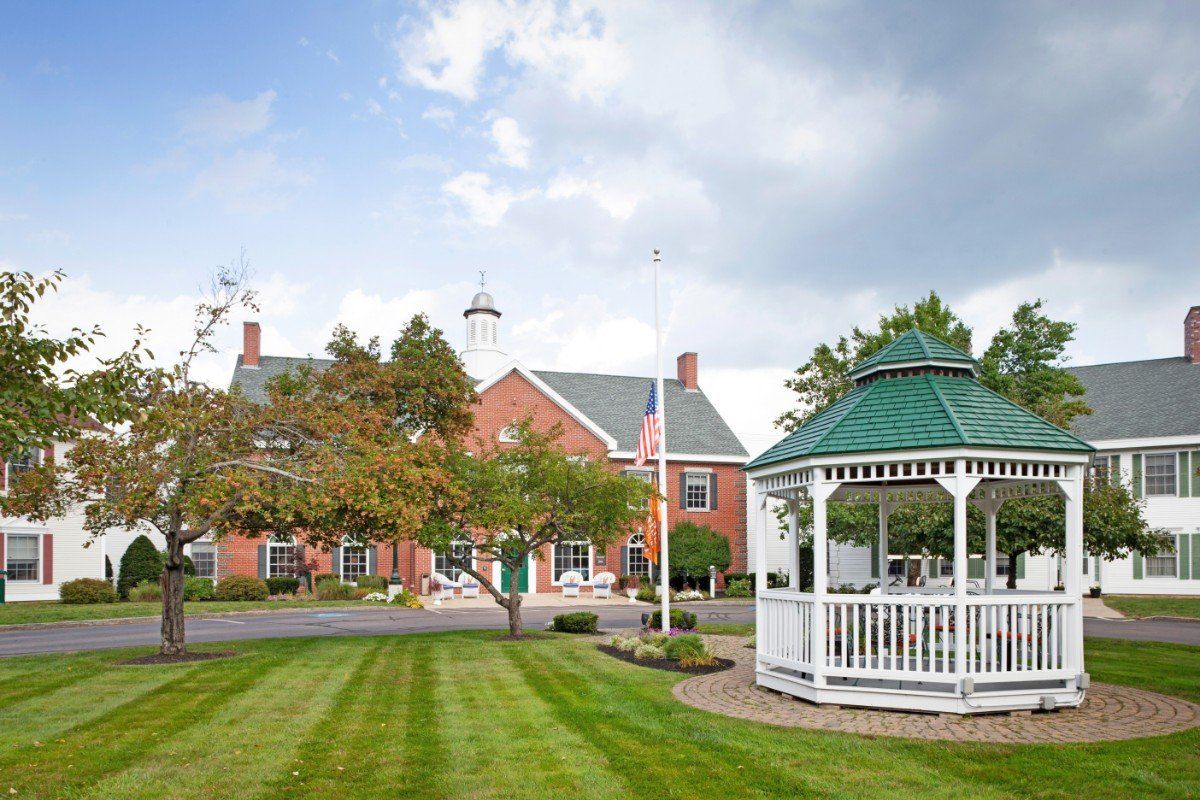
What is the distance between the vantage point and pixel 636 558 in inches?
1661

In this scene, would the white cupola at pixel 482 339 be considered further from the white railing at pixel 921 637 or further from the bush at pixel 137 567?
the white railing at pixel 921 637

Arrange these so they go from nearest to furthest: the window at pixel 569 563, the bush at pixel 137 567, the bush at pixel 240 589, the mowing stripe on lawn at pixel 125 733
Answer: the mowing stripe on lawn at pixel 125 733 < the bush at pixel 240 589 < the bush at pixel 137 567 < the window at pixel 569 563

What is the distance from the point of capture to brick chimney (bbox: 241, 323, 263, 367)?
42000 millimetres

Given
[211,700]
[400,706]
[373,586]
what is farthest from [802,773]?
[373,586]

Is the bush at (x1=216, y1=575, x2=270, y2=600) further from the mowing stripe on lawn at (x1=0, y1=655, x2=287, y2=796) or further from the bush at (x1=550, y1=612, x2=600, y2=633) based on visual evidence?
the mowing stripe on lawn at (x1=0, y1=655, x2=287, y2=796)

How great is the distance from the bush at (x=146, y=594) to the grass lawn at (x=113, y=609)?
2.22 feet

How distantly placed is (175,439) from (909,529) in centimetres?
1717

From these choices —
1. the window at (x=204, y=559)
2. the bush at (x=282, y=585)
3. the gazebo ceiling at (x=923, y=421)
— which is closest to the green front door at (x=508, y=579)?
the bush at (x=282, y=585)

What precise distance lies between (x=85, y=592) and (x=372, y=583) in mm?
10099

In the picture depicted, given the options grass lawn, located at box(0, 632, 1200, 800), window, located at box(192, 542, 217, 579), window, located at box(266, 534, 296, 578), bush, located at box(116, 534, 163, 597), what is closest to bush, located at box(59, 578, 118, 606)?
bush, located at box(116, 534, 163, 597)

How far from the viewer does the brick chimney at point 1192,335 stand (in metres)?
39.9

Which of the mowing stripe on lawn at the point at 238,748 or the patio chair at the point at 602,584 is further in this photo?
the patio chair at the point at 602,584

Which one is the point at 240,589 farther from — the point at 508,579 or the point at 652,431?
the point at 652,431

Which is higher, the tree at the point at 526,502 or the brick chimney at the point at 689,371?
the brick chimney at the point at 689,371
